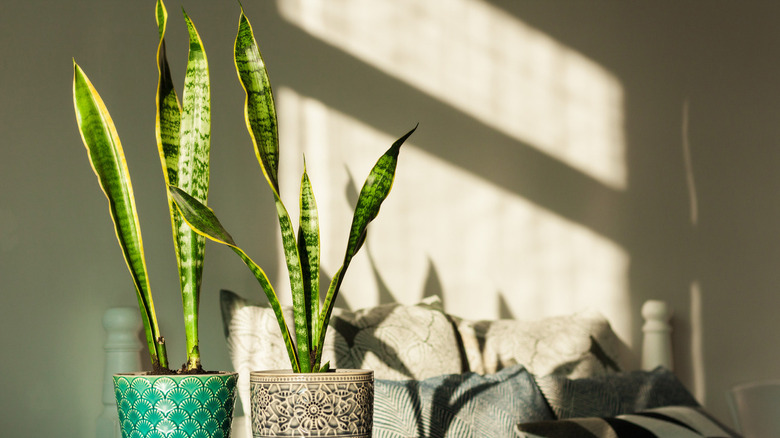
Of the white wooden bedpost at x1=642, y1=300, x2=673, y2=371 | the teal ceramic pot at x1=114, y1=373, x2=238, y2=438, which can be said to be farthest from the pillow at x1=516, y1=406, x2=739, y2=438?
the white wooden bedpost at x1=642, y1=300, x2=673, y2=371

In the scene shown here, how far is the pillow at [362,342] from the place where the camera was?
1579 millimetres

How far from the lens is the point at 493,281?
2.13 meters

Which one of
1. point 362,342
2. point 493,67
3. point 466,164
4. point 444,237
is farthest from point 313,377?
point 493,67

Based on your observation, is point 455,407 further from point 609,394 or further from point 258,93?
point 258,93

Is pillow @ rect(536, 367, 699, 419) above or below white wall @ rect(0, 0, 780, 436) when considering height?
below

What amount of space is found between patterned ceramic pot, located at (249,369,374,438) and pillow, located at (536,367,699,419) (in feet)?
2.19

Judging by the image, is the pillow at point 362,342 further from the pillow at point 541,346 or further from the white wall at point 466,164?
the white wall at point 466,164

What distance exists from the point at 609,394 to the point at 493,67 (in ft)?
3.60

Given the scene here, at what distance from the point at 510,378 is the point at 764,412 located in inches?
42.1

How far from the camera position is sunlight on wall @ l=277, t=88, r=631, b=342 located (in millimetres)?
1968

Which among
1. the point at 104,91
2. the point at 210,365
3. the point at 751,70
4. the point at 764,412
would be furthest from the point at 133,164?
the point at 751,70

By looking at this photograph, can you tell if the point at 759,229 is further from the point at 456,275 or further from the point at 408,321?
the point at 408,321

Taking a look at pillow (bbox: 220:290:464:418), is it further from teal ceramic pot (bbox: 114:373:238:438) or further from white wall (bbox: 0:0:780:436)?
teal ceramic pot (bbox: 114:373:238:438)

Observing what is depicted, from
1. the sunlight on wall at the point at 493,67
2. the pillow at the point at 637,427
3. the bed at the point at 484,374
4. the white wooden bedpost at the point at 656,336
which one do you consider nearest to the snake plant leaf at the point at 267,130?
the bed at the point at 484,374
